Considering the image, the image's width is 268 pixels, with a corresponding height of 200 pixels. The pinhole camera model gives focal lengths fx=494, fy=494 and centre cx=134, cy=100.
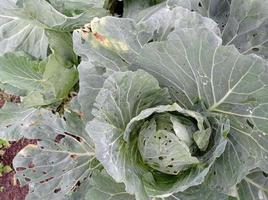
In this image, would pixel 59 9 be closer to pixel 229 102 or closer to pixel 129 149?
pixel 129 149

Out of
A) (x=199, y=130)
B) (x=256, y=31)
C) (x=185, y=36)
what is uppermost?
(x=185, y=36)

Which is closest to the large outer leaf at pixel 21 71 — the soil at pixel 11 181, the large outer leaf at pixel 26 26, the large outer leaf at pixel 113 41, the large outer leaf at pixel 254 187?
the large outer leaf at pixel 26 26

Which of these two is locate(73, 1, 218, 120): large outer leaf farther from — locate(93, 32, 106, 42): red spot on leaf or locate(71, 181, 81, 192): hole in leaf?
locate(71, 181, 81, 192): hole in leaf

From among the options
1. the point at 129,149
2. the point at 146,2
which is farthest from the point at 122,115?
the point at 146,2

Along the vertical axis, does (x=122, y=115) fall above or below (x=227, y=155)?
above

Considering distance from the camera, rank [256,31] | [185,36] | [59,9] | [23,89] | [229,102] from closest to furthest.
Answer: [185,36], [229,102], [256,31], [59,9], [23,89]

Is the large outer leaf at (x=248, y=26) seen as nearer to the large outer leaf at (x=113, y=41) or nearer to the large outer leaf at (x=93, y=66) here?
the large outer leaf at (x=113, y=41)
